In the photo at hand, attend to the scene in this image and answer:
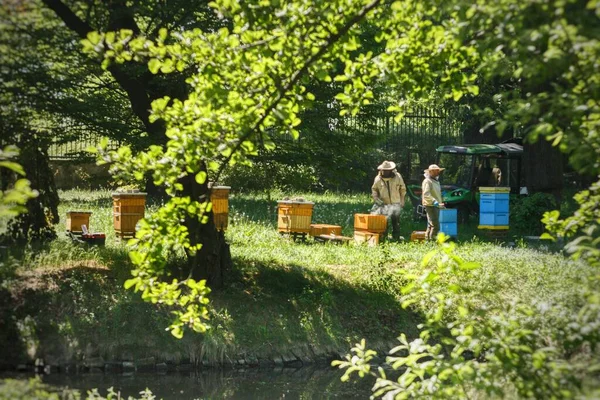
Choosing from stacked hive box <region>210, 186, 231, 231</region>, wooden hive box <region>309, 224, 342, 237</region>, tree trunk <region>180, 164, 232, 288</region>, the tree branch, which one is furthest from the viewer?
wooden hive box <region>309, 224, 342, 237</region>

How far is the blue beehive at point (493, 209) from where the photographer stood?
17938mm

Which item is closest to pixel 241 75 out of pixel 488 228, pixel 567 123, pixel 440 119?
pixel 567 123

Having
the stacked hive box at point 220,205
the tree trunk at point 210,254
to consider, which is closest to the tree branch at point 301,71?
the tree trunk at point 210,254

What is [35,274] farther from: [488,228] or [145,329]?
[488,228]

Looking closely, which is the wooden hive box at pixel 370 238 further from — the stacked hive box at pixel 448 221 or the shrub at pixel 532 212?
the shrub at pixel 532 212

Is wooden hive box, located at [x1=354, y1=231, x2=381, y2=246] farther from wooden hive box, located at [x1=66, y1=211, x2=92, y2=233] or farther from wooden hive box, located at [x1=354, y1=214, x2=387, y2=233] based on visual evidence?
wooden hive box, located at [x1=66, y1=211, x2=92, y2=233]

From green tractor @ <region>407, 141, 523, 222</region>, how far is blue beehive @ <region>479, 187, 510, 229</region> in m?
2.72

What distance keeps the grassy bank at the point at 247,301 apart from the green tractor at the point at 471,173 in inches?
192

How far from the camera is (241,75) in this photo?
20.3 ft

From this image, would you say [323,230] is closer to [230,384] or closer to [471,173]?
[230,384]

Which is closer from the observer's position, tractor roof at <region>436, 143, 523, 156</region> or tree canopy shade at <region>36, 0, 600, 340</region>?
tree canopy shade at <region>36, 0, 600, 340</region>

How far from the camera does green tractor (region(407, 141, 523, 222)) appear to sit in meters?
21.0

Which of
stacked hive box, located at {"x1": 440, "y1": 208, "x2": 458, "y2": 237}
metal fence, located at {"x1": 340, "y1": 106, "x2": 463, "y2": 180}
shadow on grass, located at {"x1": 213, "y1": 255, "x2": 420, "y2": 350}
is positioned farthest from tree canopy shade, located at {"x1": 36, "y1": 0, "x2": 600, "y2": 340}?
metal fence, located at {"x1": 340, "y1": 106, "x2": 463, "y2": 180}

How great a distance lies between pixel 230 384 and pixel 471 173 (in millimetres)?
11526
